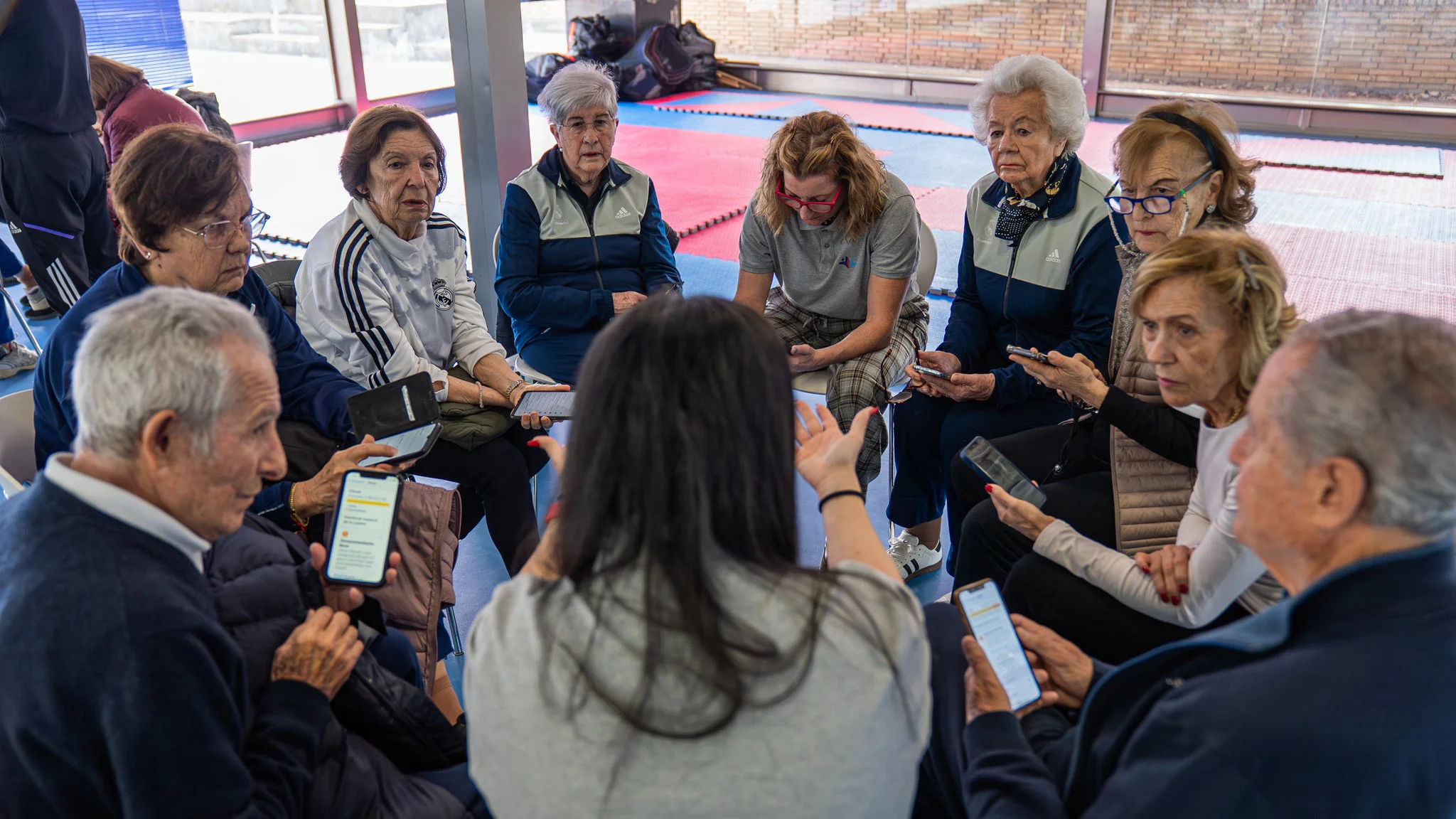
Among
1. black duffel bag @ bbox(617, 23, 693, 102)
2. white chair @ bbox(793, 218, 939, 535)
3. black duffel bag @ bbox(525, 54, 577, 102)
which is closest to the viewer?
white chair @ bbox(793, 218, 939, 535)

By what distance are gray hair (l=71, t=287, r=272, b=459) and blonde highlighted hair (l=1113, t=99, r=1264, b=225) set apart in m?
2.75

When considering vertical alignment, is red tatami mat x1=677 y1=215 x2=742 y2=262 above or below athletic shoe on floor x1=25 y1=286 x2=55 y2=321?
above

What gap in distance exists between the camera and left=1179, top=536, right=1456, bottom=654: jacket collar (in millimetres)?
1360

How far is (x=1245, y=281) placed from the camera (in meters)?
2.40

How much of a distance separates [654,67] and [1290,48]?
7.98 m

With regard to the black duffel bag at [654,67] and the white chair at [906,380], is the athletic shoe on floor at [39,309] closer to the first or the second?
the white chair at [906,380]

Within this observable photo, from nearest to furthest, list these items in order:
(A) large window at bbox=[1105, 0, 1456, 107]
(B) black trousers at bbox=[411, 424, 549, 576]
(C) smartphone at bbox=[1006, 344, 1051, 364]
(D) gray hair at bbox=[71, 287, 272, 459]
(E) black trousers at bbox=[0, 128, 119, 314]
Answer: (D) gray hair at bbox=[71, 287, 272, 459]
(C) smartphone at bbox=[1006, 344, 1051, 364]
(B) black trousers at bbox=[411, 424, 549, 576]
(E) black trousers at bbox=[0, 128, 119, 314]
(A) large window at bbox=[1105, 0, 1456, 107]

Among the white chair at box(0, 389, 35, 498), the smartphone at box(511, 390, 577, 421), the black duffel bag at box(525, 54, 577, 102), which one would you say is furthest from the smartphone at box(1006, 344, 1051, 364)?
the black duffel bag at box(525, 54, 577, 102)

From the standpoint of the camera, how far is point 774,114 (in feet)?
41.2

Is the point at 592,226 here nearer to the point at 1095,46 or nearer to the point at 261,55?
the point at 261,55

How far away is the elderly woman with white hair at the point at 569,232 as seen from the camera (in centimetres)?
398

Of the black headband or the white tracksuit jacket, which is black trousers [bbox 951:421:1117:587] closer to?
the black headband

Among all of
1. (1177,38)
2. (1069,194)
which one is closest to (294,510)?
(1069,194)

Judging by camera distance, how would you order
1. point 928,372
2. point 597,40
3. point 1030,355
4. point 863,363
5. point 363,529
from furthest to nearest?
point 597,40, point 863,363, point 928,372, point 1030,355, point 363,529
